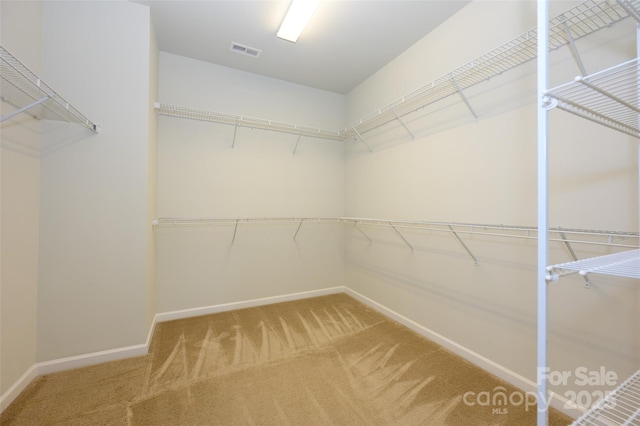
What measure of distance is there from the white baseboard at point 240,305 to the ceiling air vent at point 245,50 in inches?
99.1

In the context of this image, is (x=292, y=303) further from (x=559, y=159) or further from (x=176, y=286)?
(x=559, y=159)

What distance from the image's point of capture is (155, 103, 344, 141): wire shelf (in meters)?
2.35

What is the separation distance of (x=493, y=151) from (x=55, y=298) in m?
3.06

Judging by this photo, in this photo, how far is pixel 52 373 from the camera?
1.67 meters

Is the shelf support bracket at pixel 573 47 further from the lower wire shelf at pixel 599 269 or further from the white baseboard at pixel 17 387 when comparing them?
the white baseboard at pixel 17 387

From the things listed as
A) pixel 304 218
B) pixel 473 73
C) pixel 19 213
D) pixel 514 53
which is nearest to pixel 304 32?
pixel 473 73

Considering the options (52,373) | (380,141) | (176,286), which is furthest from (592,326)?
(52,373)

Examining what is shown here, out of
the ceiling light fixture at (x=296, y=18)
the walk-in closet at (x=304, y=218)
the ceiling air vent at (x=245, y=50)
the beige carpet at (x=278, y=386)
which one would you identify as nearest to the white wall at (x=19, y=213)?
the walk-in closet at (x=304, y=218)

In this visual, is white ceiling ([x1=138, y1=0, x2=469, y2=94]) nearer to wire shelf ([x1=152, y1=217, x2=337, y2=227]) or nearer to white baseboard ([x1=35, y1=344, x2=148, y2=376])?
wire shelf ([x1=152, y1=217, x2=337, y2=227])

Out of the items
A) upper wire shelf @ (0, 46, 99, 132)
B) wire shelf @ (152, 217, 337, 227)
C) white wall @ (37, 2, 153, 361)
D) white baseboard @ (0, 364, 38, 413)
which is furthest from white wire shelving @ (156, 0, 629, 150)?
white baseboard @ (0, 364, 38, 413)

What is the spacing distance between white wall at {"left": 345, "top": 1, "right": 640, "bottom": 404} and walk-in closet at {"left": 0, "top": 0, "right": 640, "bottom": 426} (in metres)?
0.01

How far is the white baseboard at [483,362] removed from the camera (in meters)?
1.38

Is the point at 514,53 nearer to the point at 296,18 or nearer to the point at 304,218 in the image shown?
the point at 296,18

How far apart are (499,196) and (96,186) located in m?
2.73
